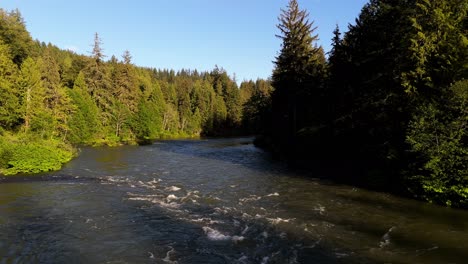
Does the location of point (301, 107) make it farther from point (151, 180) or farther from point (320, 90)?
point (151, 180)

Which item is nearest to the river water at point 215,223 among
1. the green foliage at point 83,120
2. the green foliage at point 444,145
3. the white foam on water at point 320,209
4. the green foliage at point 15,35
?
the white foam on water at point 320,209

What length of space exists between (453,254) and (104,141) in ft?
175

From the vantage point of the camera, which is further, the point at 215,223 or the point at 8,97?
the point at 8,97

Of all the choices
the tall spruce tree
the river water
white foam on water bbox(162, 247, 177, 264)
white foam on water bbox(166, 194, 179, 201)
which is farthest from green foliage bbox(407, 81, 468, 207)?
the tall spruce tree

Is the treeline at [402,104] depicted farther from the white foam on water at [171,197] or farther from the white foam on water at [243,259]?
the white foam on water at [171,197]

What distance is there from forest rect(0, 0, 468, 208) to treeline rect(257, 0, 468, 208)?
77 millimetres

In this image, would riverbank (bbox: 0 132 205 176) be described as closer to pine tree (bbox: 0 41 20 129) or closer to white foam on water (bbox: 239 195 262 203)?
pine tree (bbox: 0 41 20 129)

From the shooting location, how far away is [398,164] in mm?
24062

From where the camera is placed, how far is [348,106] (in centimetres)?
3297

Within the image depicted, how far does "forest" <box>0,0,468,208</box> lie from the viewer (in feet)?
67.9

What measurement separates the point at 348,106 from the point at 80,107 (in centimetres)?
4532

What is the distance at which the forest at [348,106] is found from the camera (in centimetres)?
2070

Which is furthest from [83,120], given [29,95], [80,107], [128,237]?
[128,237]

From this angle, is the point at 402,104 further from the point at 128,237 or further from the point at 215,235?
the point at 128,237
